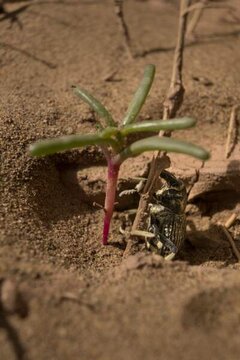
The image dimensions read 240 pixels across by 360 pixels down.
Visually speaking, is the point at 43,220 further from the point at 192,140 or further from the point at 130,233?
the point at 192,140

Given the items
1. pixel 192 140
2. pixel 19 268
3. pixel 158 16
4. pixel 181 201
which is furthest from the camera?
pixel 158 16

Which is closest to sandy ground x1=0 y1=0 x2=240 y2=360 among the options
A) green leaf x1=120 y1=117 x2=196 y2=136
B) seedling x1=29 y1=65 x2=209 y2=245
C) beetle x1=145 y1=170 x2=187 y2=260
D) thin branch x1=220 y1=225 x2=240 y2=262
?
thin branch x1=220 y1=225 x2=240 y2=262

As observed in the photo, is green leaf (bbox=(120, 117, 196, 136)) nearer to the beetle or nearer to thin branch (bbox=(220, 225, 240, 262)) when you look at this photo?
the beetle

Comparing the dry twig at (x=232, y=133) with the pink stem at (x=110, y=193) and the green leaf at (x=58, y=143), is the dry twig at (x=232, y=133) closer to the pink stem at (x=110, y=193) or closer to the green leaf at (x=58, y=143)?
the pink stem at (x=110, y=193)

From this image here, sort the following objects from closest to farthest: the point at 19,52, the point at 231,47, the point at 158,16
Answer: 1. the point at 19,52
2. the point at 231,47
3. the point at 158,16

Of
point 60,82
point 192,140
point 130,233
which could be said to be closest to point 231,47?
point 192,140

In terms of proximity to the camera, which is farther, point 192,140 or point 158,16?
point 158,16

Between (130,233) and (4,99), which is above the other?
(4,99)

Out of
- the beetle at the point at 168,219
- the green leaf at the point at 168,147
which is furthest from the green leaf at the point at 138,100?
the beetle at the point at 168,219
